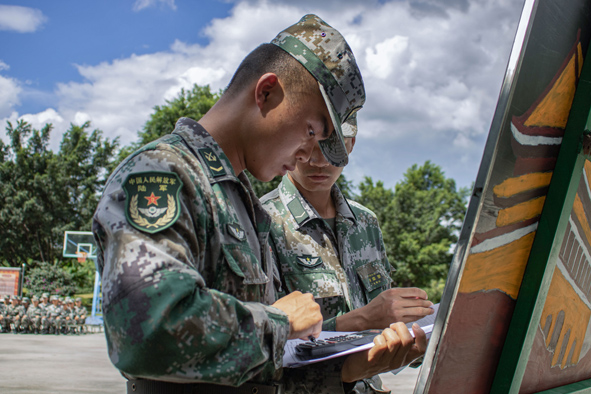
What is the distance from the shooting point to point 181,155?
4.19ft

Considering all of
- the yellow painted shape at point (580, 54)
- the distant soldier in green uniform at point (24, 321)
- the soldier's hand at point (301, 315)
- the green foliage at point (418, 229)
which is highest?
the green foliage at point (418, 229)

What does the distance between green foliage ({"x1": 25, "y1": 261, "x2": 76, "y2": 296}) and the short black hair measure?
1303 inches

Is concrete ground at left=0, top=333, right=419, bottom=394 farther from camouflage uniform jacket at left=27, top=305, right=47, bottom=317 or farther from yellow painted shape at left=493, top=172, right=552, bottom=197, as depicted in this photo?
camouflage uniform jacket at left=27, top=305, right=47, bottom=317

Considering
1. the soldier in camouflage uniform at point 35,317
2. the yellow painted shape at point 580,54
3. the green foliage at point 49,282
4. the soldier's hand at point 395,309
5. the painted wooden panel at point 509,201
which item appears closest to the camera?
the painted wooden panel at point 509,201

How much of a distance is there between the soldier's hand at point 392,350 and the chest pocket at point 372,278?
97cm

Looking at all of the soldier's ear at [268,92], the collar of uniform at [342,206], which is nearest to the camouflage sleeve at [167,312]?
the soldier's ear at [268,92]

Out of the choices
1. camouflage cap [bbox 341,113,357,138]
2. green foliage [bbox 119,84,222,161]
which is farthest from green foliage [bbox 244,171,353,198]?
camouflage cap [bbox 341,113,357,138]

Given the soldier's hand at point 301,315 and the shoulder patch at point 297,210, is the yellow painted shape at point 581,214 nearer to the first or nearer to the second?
the soldier's hand at point 301,315

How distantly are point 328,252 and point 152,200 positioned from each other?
1543 mm

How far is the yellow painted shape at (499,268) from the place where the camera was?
99 cm

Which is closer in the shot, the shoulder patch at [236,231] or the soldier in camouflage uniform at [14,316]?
the shoulder patch at [236,231]

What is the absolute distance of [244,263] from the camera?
134 centimetres

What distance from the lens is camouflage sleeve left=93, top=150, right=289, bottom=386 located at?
98 centimetres

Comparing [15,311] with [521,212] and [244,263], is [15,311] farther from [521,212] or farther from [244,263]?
[521,212]
